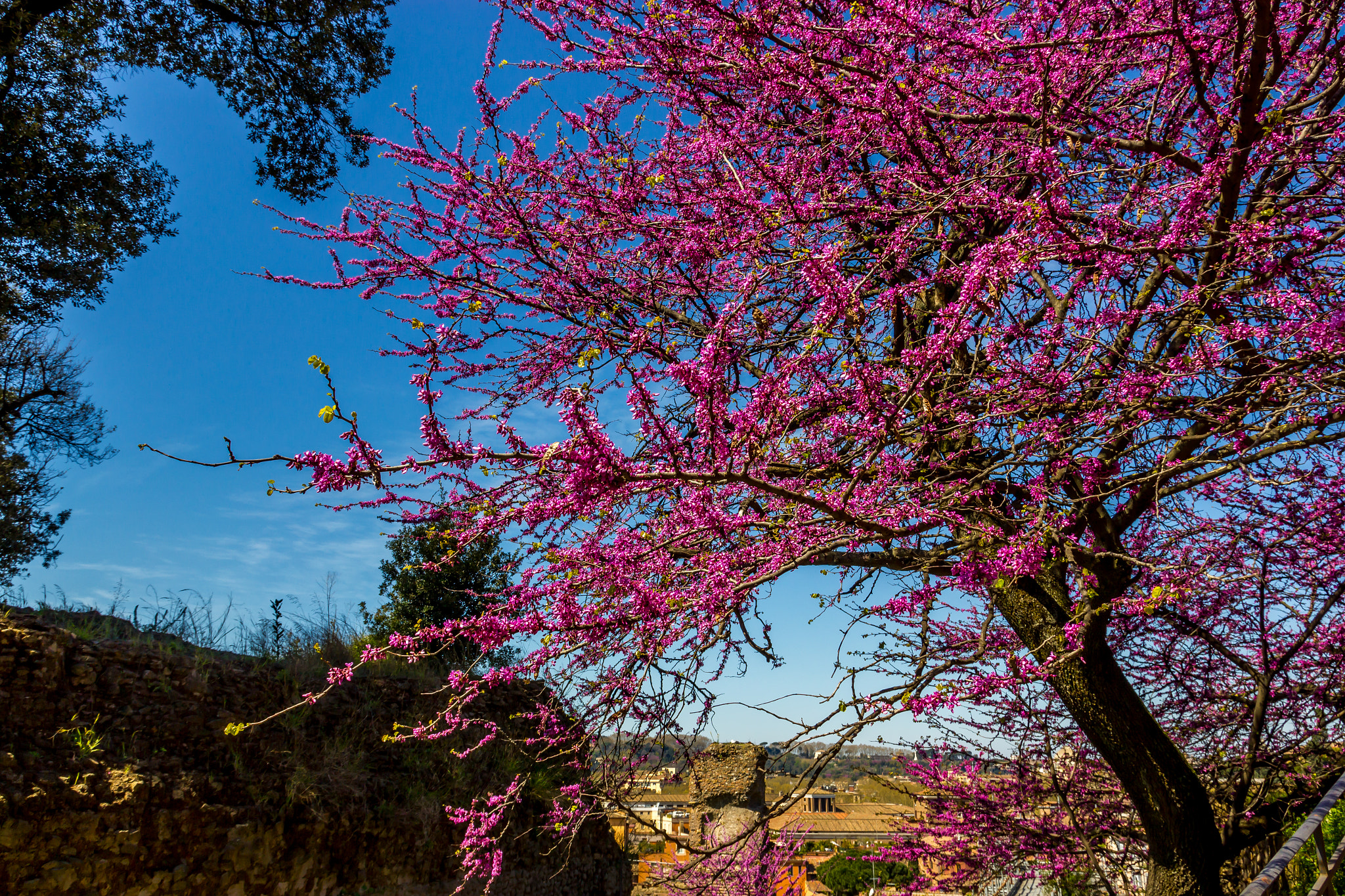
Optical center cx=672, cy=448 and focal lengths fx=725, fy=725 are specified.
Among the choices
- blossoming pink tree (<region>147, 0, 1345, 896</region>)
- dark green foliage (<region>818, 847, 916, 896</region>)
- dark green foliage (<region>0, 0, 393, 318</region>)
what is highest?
dark green foliage (<region>0, 0, 393, 318</region>)

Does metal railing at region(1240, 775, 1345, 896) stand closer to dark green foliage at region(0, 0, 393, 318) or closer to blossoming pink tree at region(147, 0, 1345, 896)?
blossoming pink tree at region(147, 0, 1345, 896)

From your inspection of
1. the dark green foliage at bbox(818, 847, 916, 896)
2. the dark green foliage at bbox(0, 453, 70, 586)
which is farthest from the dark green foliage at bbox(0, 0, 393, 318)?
the dark green foliage at bbox(818, 847, 916, 896)

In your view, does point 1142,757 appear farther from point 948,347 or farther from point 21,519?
point 21,519

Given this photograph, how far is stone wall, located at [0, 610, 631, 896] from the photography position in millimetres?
5461

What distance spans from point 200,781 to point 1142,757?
7.24 metres

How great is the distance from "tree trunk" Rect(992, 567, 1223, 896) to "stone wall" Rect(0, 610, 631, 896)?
3317 millimetres

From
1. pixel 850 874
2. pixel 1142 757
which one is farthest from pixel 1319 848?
pixel 850 874

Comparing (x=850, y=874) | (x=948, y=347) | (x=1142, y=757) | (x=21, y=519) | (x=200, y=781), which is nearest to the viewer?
(x=948, y=347)

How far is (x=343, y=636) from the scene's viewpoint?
989cm

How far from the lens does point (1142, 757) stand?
4.43 meters

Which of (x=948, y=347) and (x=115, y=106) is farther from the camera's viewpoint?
(x=115, y=106)

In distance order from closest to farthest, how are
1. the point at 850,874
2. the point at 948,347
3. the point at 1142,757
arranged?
the point at 948,347 → the point at 1142,757 → the point at 850,874

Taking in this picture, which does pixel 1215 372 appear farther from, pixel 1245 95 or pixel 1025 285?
pixel 1025 285

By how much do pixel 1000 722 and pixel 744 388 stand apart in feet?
12.6
